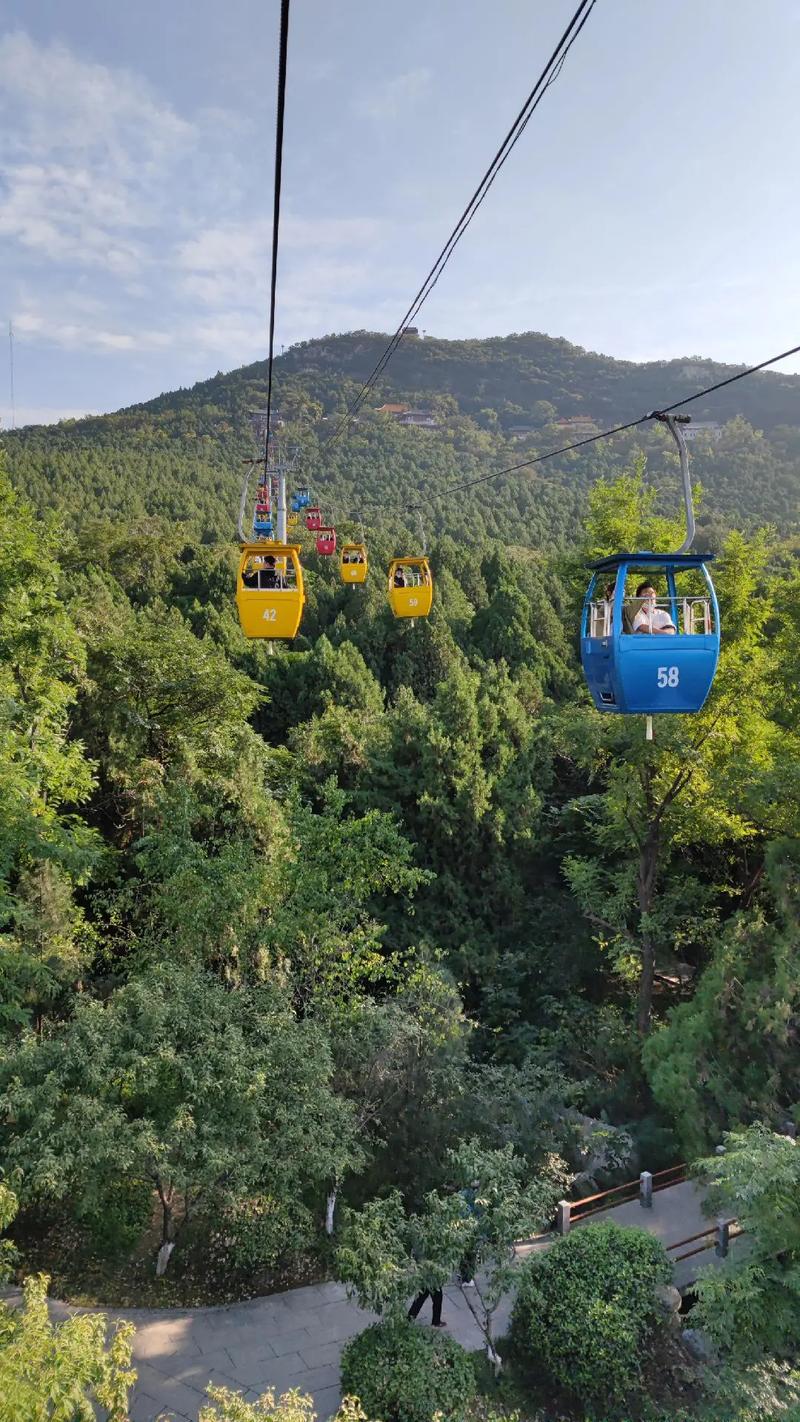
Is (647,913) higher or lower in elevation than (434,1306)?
higher

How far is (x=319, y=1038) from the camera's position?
1006cm

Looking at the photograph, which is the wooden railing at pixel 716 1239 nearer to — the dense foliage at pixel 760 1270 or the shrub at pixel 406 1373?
the dense foliage at pixel 760 1270

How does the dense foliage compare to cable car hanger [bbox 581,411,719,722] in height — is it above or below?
below

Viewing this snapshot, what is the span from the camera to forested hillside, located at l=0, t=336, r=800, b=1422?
8312mm

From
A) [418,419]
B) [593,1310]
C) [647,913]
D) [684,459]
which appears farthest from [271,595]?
[418,419]

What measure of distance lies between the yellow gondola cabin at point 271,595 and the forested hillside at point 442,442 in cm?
3148

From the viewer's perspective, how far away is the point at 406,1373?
24.8 ft

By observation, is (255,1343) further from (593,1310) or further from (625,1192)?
(625,1192)

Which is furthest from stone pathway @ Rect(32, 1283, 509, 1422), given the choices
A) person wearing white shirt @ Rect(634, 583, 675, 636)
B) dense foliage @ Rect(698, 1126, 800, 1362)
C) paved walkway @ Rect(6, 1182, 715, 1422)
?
person wearing white shirt @ Rect(634, 583, 675, 636)

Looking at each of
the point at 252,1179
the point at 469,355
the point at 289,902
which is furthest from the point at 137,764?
the point at 469,355

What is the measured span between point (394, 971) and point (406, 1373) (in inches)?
302

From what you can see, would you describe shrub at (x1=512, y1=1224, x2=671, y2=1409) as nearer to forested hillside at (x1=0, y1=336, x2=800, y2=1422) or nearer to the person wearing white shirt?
forested hillside at (x1=0, y1=336, x2=800, y2=1422)

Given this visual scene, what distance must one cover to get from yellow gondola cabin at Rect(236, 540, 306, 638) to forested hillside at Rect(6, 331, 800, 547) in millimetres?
31484

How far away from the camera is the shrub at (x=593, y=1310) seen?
7.97m
